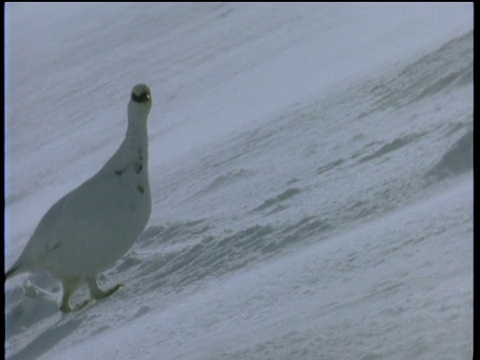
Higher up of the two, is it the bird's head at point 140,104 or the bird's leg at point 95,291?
the bird's head at point 140,104

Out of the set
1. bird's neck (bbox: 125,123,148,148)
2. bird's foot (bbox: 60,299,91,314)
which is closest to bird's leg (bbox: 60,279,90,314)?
bird's foot (bbox: 60,299,91,314)

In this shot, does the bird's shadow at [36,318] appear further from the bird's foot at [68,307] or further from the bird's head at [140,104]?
the bird's head at [140,104]

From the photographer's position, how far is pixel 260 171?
2.52m

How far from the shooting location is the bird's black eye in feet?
6.83

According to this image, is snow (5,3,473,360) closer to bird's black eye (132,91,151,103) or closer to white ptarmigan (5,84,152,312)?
white ptarmigan (5,84,152,312)

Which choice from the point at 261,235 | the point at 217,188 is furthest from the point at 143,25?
the point at 261,235

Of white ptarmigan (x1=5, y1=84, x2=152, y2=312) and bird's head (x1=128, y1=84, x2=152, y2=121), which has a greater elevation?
bird's head (x1=128, y1=84, x2=152, y2=121)

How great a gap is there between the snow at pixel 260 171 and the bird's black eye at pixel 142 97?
339 millimetres

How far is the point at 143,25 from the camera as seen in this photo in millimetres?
2941

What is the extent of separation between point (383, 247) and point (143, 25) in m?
1.01

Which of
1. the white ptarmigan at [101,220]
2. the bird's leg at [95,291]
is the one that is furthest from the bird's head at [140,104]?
the bird's leg at [95,291]

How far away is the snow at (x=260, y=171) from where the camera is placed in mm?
2072

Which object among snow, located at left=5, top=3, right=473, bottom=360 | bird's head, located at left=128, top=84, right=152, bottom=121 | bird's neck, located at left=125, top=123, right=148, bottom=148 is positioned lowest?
snow, located at left=5, top=3, right=473, bottom=360

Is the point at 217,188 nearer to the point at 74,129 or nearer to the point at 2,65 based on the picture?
the point at 74,129
